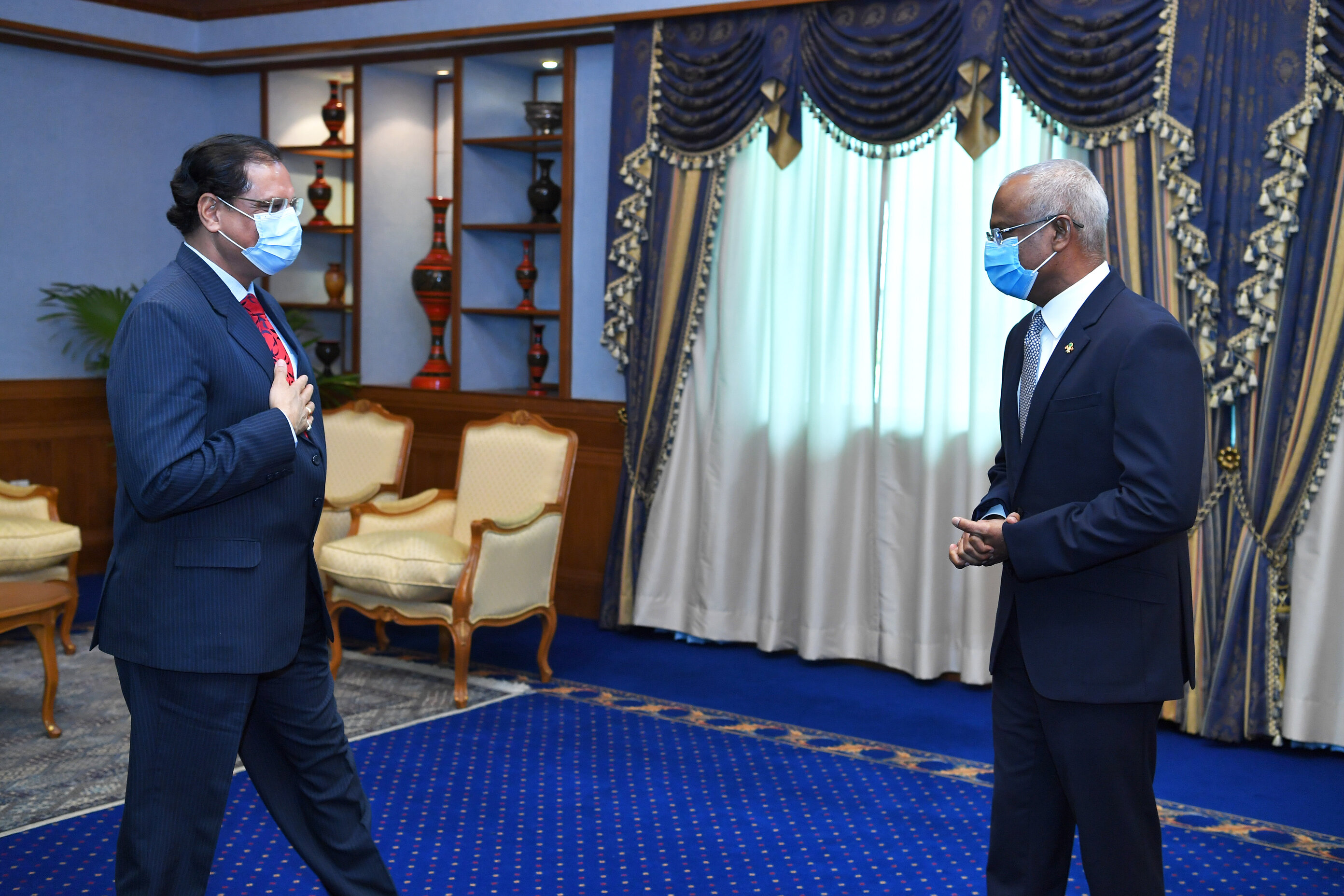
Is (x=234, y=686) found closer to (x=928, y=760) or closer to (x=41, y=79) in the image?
(x=928, y=760)

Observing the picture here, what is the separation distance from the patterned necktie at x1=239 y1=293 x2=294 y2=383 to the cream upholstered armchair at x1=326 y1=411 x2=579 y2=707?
2.41 metres

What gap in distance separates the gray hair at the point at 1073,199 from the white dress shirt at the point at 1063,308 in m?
0.04

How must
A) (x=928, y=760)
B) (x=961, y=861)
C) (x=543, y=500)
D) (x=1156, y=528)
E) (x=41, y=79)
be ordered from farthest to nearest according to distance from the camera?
1. (x=41, y=79)
2. (x=543, y=500)
3. (x=928, y=760)
4. (x=961, y=861)
5. (x=1156, y=528)

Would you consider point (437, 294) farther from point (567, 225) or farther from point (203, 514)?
point (203, 514)

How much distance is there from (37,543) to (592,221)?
2.75 meters

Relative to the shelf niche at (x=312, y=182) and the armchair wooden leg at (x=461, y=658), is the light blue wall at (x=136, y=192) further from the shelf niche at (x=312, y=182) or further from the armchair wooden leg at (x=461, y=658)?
the armchair wooden leg at (x=461, y=658)

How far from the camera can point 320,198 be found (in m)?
7.00

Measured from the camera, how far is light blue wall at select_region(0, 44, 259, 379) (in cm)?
648

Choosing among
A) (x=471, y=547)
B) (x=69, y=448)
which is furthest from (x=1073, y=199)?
(x=69, y=448)

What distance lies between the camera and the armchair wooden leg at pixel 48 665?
4.12 m

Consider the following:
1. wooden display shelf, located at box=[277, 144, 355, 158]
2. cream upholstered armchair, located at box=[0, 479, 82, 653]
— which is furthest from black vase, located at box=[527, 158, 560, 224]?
cream upholstered armchair, located at box=[0, 479, 82, 653]

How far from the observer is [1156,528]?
1.95 meters

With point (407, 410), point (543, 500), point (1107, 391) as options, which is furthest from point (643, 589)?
point (1107, 391)

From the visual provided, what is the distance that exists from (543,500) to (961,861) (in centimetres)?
248
